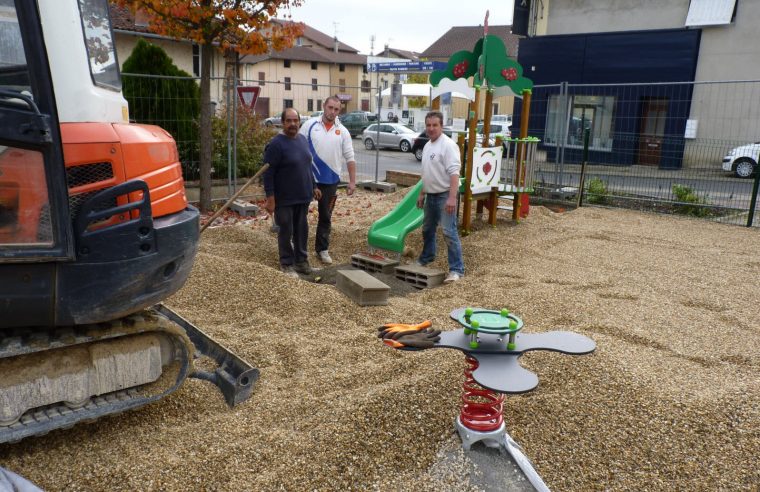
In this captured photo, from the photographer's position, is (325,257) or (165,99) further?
(165,99)

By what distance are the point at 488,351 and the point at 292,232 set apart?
417 centimetres

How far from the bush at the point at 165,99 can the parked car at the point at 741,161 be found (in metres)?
9.90

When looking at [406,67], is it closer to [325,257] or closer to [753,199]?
[753,199]

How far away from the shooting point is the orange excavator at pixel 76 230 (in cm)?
269

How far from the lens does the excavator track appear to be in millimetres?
2912

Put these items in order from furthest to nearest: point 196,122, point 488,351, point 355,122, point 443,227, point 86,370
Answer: point 355,122
point 196,122
point 443,227
point 86,370
point 488,351

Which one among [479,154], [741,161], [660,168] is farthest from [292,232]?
[741,161]

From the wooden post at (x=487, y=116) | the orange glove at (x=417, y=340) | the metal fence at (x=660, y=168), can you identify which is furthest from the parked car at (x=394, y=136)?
the orange glove at (x=417, y=340)

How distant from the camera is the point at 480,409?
3.08 meters

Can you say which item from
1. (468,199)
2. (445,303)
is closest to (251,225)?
(468,199)

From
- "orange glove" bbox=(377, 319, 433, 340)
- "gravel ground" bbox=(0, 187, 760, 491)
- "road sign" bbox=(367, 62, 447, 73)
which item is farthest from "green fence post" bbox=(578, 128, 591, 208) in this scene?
"road sign" bbox=(367, 62, 447, 73)

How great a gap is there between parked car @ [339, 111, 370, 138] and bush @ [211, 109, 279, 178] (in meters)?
17.1

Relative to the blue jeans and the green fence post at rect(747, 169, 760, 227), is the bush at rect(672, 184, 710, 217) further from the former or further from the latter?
the blue jeans

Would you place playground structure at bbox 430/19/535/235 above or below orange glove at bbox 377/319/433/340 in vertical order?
above
